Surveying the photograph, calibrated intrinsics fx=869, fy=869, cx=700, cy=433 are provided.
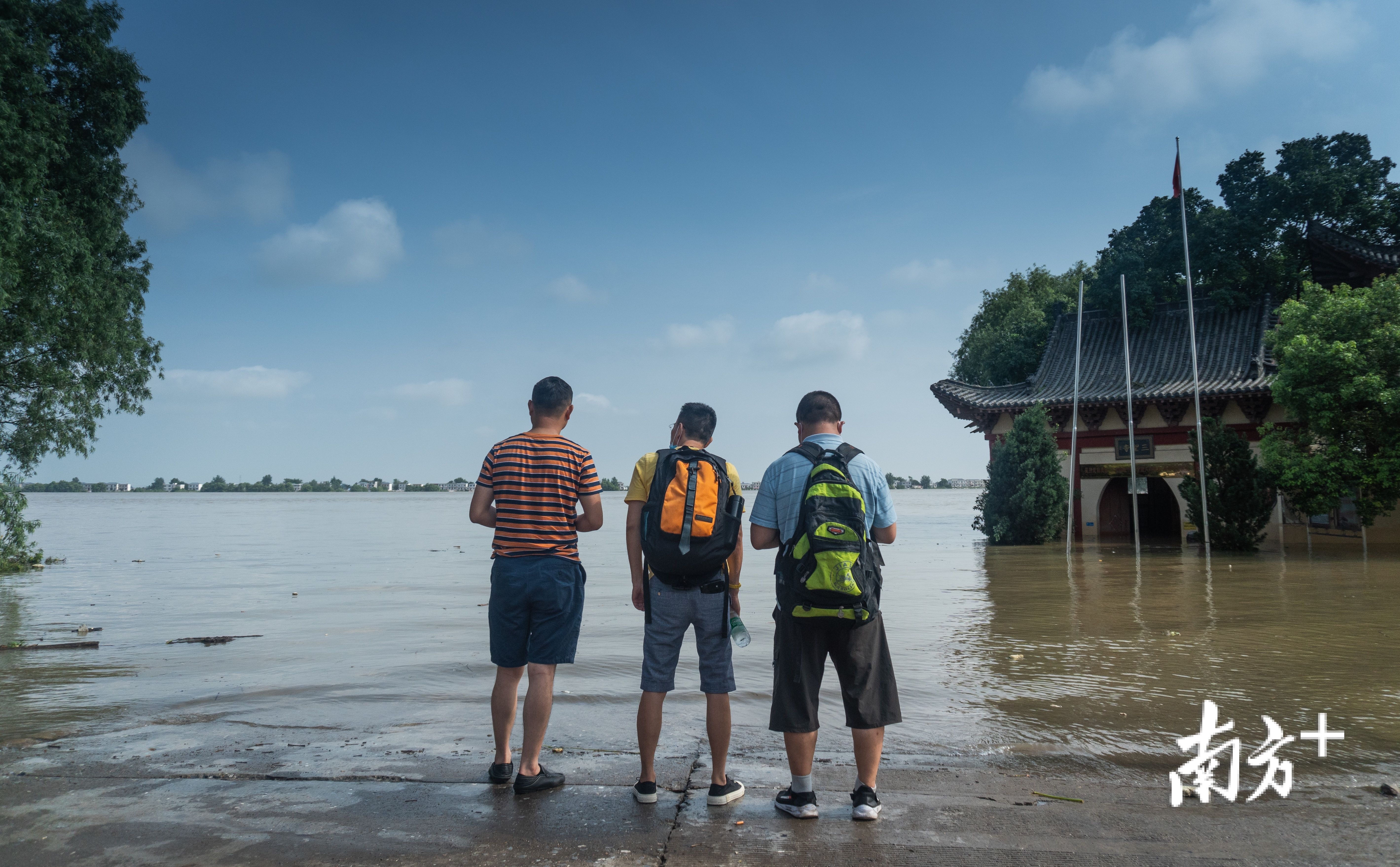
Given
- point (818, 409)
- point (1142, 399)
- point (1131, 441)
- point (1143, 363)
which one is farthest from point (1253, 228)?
point (818, 409)

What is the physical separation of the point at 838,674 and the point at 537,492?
5.45ft

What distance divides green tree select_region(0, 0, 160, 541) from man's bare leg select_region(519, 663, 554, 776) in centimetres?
1428

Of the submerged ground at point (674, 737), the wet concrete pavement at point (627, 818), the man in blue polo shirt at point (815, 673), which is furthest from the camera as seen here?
the man in blue polo shirt at point (815, 673)

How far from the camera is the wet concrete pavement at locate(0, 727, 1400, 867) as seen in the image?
3.27 metres

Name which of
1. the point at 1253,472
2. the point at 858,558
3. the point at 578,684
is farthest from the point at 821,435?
the point at 1253,472

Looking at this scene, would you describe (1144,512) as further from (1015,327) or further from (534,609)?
(534,609)

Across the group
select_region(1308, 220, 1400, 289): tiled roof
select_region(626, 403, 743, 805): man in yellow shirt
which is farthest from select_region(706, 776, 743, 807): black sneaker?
select_region(1308, 220, 1400, 289): tiled roof

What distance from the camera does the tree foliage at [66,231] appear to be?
14.6m

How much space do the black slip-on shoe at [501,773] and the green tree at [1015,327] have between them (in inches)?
1189

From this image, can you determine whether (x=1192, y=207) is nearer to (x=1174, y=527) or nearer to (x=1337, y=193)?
(x=1337, y=193)

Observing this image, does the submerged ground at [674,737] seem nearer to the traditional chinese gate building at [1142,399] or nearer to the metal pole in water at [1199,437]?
the metal pole in water at [1199,437]

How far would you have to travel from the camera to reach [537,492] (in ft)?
13.9

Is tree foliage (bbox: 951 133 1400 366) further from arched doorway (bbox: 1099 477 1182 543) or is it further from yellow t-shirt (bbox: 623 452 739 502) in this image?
yellow t-shirt (bbox: 623 452 739 502)

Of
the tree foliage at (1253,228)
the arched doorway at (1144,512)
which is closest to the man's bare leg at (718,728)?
the arched doorway at (1144,512)
